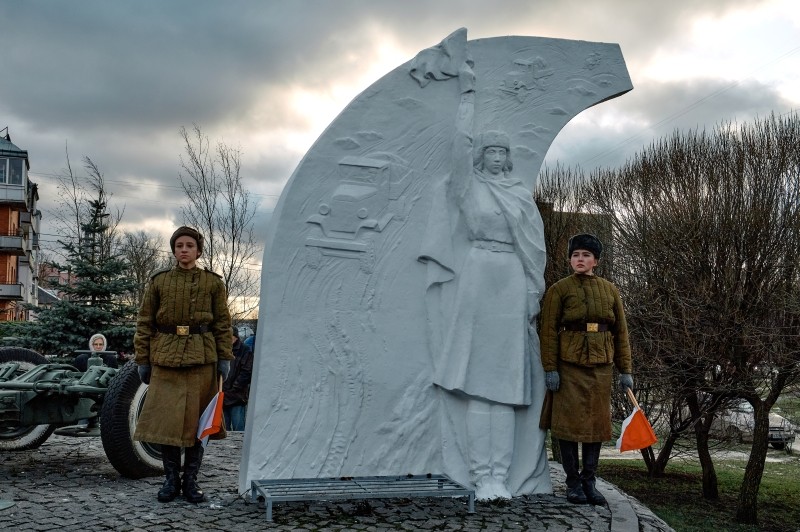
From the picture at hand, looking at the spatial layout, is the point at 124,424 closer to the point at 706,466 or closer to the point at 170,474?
the point at 170,474

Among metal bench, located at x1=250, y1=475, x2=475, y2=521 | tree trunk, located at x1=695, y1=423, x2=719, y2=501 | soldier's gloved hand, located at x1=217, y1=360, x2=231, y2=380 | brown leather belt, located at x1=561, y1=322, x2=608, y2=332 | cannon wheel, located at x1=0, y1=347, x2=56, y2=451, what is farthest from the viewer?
tree trunk, located at x1=695, y1=423, x2=719, y2=501

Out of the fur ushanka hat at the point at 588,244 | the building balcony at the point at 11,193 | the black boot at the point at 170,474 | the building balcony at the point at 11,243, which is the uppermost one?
the building balcony at the point at 11,193

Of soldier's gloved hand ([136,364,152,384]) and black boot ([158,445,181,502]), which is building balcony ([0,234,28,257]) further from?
black boot ([158,445,181,502])

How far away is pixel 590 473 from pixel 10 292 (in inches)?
1335

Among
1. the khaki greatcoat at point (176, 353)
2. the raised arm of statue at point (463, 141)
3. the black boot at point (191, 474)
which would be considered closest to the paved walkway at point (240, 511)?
the black boot at point (191, 474)

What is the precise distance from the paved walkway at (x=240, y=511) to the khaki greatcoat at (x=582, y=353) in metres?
0.58

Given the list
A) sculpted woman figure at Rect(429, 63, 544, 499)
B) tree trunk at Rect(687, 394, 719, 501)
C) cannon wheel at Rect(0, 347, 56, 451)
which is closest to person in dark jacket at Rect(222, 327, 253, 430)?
cannon wheel at Rect(0, 347, 56, 451)

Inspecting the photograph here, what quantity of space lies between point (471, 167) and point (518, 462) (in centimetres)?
226

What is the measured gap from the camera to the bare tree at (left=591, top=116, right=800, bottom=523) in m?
9.66

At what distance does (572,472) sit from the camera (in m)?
5.34

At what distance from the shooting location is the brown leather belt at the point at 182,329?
4.87m

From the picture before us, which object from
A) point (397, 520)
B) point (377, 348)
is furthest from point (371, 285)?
point (397, 520)

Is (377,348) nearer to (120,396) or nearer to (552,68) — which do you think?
(120,396)

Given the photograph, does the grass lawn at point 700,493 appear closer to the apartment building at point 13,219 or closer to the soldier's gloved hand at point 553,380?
the soldier's gloved hand at point 553,380
